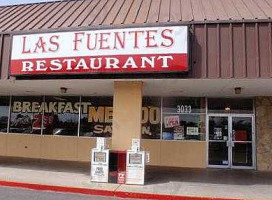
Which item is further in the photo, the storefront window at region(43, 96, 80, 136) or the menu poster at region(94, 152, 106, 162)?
the storefront window at region(43, 96, 80, 136)

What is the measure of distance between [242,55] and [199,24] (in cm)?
154

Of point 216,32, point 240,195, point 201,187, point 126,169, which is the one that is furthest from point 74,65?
point 240,195

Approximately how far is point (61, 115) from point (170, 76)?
9240 millimetres

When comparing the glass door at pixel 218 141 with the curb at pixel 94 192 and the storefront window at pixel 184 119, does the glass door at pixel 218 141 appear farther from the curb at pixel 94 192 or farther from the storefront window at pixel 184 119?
the curb at pixel 94 192

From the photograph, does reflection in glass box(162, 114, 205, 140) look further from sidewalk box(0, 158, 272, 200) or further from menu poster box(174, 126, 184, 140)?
sidewalk box(0, 158, 272, 200)

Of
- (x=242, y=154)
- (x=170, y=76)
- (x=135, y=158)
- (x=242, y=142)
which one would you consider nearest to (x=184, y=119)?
(x=242, y=142)

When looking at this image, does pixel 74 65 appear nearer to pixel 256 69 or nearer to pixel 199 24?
pixel 199 24

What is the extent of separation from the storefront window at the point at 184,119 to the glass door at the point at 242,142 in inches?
54.3

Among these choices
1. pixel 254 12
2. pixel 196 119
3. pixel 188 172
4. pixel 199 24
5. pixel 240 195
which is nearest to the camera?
pixel 240 195

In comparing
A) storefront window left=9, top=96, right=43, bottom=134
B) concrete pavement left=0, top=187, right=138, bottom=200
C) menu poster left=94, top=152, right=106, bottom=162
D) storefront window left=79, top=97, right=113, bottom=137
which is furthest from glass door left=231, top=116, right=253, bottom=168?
storefront window left=9, top=96, right=43, bottom=134

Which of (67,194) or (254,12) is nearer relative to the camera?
(67,194)

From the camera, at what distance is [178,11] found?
1412cm

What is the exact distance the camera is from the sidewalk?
11109mm

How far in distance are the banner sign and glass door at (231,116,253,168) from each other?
7167 millimetres
